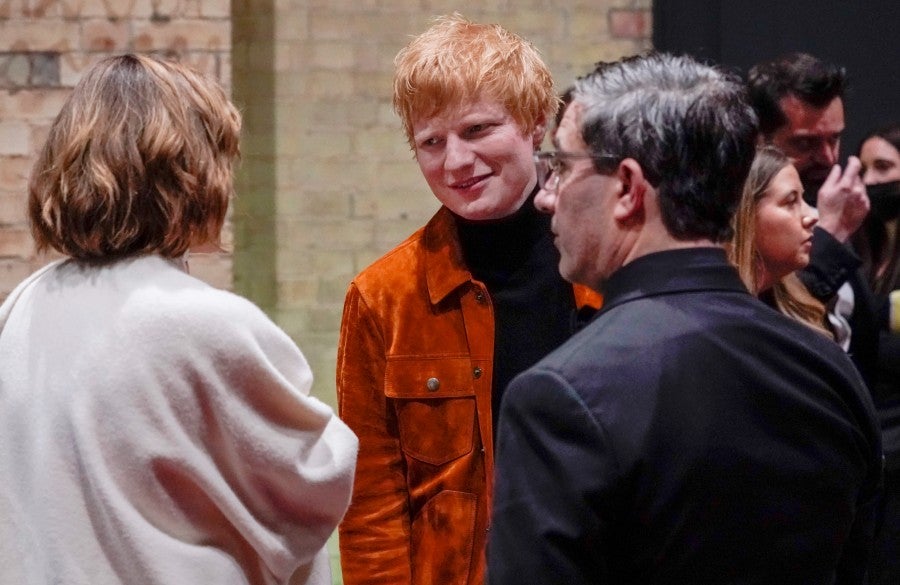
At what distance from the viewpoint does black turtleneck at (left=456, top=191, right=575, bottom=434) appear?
7.91 feet

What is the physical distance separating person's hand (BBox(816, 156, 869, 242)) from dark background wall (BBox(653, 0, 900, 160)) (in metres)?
1.32

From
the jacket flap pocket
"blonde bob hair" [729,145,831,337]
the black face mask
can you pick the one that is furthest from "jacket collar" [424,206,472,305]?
the black face mask

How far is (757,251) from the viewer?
278 cm

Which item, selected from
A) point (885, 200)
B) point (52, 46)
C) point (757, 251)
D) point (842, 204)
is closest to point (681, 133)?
point (757, 251)

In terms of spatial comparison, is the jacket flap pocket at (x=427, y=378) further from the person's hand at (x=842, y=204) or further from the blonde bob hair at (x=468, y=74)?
the person's hand at (x=842, y=204)

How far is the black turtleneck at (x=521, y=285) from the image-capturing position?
2.41 meters

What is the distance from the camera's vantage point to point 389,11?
4535 millimetres

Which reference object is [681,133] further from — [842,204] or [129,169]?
[842,204]

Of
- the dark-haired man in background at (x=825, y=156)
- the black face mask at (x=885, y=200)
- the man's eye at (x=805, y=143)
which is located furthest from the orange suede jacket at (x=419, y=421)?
the black face mask at (x=885, y=200)

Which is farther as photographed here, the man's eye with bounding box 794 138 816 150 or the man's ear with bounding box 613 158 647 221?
the man's eye with bounding box 794 138 816 150

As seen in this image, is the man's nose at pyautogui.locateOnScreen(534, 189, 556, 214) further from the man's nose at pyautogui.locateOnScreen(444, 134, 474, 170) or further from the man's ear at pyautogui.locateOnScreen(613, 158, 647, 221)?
the man's nose at pyautogui.locateOnScreen(444, 134, 474, 170)

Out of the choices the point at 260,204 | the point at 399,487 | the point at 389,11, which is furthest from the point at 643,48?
the point at 399,487

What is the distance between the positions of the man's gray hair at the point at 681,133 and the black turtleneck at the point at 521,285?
0.87 m

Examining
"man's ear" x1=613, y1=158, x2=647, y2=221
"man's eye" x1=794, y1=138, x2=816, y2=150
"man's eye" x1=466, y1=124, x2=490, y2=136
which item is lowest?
"man's eye" x1=794, y1=138, x2=816, y2=150
